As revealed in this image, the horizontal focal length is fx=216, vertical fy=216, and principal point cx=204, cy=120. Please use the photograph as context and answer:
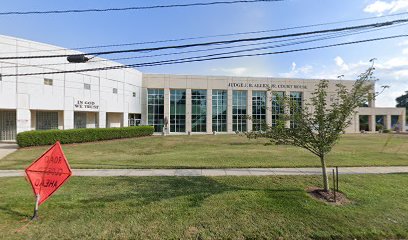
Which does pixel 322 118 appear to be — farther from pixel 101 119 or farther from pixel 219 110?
pixel 219 110

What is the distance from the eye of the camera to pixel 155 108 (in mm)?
35625

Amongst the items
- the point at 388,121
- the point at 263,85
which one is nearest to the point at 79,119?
the point at 263,85

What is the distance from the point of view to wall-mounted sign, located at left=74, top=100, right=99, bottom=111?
24.3 meters

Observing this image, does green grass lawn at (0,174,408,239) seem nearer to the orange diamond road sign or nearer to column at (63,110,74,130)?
the orange diamond road sign

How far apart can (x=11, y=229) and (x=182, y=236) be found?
11.0ft

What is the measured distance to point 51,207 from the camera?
525 cm

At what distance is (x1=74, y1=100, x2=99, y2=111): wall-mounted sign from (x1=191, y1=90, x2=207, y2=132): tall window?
15041 millimetres

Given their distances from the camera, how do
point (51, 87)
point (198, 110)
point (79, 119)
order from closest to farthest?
point (51, 87), point (79, 119), point (198, 110)

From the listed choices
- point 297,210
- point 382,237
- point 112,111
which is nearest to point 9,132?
point 112,111

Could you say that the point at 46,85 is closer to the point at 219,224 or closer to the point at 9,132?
the point at 9,132

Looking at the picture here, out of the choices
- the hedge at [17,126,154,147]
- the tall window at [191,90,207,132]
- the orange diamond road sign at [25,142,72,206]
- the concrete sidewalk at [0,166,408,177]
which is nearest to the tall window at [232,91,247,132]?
the tall window at [191,90,207,132]

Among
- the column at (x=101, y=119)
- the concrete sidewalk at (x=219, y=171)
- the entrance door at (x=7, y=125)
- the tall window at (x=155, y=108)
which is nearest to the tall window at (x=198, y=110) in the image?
the tall window at (x=155, y=108)

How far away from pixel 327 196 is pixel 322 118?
2.19 m

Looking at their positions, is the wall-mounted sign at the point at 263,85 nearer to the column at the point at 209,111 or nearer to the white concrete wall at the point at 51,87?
the column at the point at 209,111
